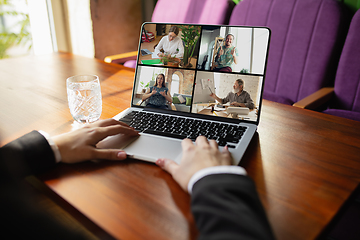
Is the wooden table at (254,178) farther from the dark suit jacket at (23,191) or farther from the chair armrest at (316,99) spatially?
the chair armrest at (316,99)

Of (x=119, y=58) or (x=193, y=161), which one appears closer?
(x=193, y=161)

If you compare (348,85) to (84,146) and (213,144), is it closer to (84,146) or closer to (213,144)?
(213,144)

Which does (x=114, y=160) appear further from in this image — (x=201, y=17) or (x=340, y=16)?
(x=201, y=17)

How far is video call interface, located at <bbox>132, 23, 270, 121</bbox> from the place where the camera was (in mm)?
825

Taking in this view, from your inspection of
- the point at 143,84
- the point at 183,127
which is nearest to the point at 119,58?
the point at 143,84

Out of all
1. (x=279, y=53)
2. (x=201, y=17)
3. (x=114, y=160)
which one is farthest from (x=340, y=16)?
(x=114, y=160)

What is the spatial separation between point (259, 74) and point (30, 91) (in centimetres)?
98

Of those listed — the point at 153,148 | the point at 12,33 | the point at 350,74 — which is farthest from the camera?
the point at 12,33

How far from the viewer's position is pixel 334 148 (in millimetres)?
738

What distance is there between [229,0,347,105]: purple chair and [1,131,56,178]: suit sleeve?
4.51ft

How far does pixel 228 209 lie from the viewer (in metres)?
0.42

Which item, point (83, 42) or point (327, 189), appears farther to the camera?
point (83, 42)

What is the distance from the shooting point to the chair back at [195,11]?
191cm

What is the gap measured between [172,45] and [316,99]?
87cm
